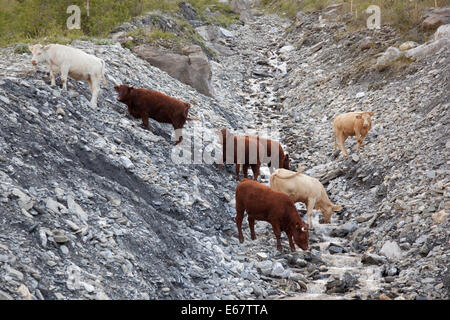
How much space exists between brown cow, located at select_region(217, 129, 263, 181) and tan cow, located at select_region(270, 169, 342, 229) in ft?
5.38

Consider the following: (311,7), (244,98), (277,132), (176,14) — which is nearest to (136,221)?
(277,132)

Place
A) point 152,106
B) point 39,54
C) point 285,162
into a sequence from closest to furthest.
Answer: point 39,54
point 152,106
point 285,162

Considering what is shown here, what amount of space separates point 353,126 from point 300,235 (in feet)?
18.6

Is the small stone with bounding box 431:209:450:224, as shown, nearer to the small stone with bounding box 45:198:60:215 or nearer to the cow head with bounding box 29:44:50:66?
the small stone with bounding box 45:198:60:215

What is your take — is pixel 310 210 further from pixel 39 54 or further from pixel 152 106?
pixel 39 54

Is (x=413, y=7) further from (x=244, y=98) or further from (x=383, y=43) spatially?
(x=244, y=98)

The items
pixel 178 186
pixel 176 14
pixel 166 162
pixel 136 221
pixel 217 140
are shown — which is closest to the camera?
pixel 136 221

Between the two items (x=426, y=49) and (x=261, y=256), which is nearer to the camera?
(x=261, y=256)

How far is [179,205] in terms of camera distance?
9.60 m

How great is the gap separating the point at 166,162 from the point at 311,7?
27496mm

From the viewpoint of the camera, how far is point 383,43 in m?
20.7

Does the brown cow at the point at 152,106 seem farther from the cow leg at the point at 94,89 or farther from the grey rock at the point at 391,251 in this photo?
the grey rock at the point at 391,251

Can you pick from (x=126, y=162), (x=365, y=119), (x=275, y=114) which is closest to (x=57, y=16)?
(x=275, y=114)
